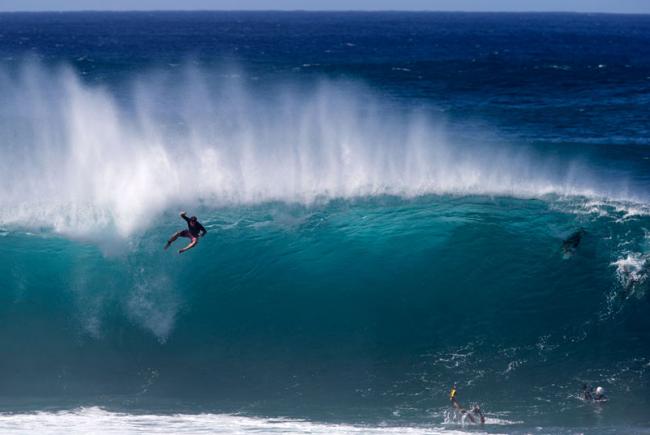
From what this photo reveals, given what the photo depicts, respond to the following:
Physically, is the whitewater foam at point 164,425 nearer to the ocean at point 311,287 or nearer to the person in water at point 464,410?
the ocean at point 311,287

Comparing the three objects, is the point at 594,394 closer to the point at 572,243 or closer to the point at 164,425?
the point at 572,243

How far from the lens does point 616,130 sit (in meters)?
41.1

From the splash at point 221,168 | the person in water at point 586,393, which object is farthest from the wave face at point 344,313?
the splash at point 221,168

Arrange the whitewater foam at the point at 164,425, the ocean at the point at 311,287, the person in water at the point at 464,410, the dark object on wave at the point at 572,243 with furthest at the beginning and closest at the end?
the dark object on wave at the point at 572,243
the ocean at the point at 311,287
the person in water at the point at 464,410
the whitewater foam at the point at 164,425

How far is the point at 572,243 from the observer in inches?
777

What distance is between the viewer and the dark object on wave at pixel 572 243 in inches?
769

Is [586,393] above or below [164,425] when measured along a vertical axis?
above

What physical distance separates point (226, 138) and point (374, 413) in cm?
1790

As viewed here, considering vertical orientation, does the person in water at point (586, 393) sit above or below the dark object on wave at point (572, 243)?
below

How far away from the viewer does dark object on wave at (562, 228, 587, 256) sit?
19531 mm

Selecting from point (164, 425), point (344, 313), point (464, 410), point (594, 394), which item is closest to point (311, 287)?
point (344, 313)

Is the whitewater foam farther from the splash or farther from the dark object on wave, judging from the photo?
the dark object on wave

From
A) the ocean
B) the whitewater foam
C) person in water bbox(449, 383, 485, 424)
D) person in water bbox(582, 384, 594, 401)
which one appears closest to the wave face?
the ocean

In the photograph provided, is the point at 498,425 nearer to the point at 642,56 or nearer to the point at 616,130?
the point at 616,130
